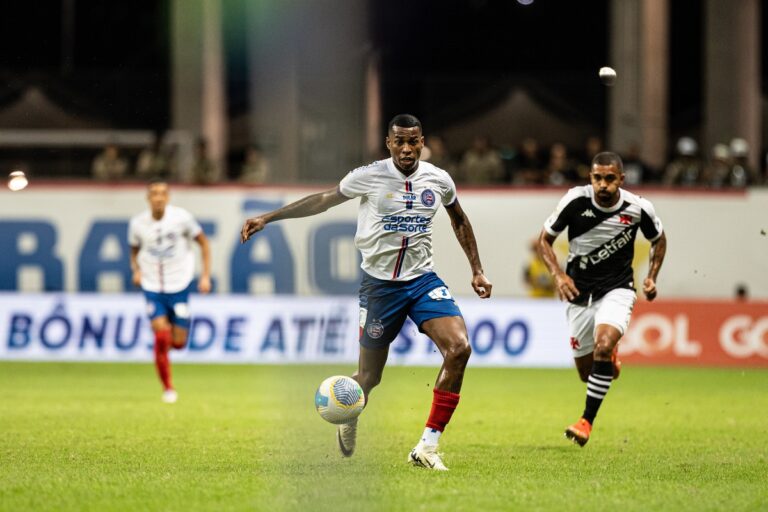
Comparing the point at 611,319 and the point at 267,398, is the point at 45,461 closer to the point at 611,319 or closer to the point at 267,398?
the point at 611,319

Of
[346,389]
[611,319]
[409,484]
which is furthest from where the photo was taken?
[611,319]


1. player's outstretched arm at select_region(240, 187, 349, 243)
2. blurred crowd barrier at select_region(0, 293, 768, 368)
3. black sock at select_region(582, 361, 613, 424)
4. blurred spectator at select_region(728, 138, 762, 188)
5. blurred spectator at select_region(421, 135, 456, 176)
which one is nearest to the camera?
player's outstretched arm at select_region(240, 187, 349, 243)

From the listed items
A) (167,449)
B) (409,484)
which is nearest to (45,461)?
(167,449)

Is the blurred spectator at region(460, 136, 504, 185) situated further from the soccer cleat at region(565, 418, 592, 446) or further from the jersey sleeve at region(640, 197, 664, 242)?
the soccer cleat at region(565, 418, 592, 446)

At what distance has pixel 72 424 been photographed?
1296 centimetres

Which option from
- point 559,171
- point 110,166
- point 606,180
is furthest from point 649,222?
point 110,166

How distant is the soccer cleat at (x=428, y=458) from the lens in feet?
31.6

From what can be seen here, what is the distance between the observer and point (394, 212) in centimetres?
1009

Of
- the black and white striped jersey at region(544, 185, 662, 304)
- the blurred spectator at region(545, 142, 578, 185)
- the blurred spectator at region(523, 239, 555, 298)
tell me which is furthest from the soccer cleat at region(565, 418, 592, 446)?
the blurred spectator at region(545, 142, 578, 185)

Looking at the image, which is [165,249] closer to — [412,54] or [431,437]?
[431,437]

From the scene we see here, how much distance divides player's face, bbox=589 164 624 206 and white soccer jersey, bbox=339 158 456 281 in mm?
1792

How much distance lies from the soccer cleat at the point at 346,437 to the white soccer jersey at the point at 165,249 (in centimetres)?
599

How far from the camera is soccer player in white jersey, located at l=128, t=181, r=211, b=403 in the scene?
51.7 ft

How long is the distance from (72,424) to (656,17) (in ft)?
58.5
